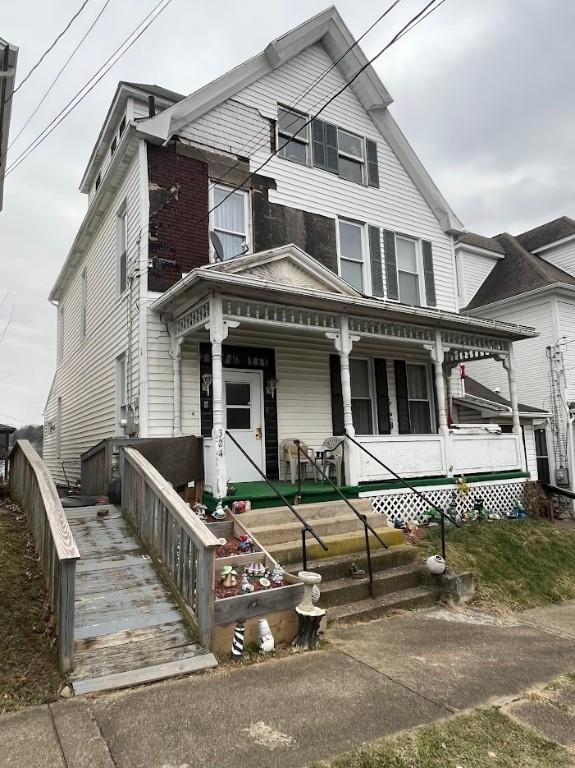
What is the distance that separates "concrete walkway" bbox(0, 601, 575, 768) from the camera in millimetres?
3020

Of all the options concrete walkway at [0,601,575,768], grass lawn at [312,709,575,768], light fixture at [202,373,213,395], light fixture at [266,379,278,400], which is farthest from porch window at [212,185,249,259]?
grass lawn at [312,709,575,768]

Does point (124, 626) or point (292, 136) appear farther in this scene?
point (292, 136)

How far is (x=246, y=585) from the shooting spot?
195 inches

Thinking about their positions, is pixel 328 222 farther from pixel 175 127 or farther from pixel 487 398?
pixel 487 398

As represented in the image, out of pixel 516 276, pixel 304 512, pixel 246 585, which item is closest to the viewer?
pixel 246 585

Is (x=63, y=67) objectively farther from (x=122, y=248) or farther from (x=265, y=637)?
(x=265, y=637)

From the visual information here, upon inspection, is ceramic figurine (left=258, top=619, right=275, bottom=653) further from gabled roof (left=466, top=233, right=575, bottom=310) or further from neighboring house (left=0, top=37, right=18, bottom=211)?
gabled roof (left=466, top=233, right=575, bottom=310)

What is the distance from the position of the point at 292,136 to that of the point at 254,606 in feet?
33.6

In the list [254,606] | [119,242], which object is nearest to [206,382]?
[119,242]

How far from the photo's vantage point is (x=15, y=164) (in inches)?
358

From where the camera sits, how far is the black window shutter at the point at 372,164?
12789 millimetres

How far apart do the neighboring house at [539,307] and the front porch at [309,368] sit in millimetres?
5461

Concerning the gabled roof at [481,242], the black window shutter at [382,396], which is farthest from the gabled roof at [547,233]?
the black window shutter at [382,396]

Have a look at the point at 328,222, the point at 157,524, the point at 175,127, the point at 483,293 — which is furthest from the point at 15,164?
the point at 483,293
